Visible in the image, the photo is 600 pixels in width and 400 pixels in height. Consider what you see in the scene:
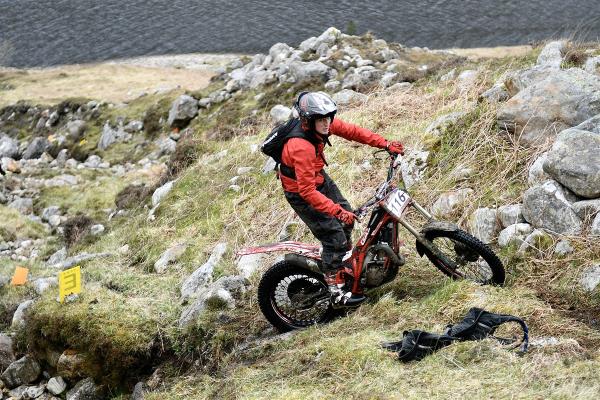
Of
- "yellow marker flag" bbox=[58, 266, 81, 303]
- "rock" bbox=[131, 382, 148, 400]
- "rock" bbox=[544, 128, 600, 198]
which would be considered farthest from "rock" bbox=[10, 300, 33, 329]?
"rock" bbox=[544, 128, 600, 198]

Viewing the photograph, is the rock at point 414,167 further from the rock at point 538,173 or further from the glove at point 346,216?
the glove at point 346,216

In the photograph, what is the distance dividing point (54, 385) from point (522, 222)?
670 centimetres

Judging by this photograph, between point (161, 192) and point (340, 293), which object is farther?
point (161, 192)

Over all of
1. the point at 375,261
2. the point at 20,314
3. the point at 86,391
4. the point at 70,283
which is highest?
the point at 375,261

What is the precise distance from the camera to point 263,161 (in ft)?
43.0

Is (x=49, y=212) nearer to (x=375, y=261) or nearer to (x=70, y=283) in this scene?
(x=70, y=283)

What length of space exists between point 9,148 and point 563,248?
23143mm

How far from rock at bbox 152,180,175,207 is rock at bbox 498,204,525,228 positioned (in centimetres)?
801

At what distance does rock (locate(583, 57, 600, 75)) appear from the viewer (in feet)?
33.6

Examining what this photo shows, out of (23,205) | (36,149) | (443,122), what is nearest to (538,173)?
(443,122)

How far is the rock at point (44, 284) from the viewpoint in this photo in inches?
429

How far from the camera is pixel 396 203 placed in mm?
7148

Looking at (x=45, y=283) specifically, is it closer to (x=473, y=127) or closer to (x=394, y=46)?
(x=473, y=127)

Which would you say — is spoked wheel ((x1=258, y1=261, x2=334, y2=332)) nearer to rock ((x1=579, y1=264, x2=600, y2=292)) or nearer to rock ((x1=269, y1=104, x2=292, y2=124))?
rock ((x1=579, y1=264, x2=600, y2=292))
